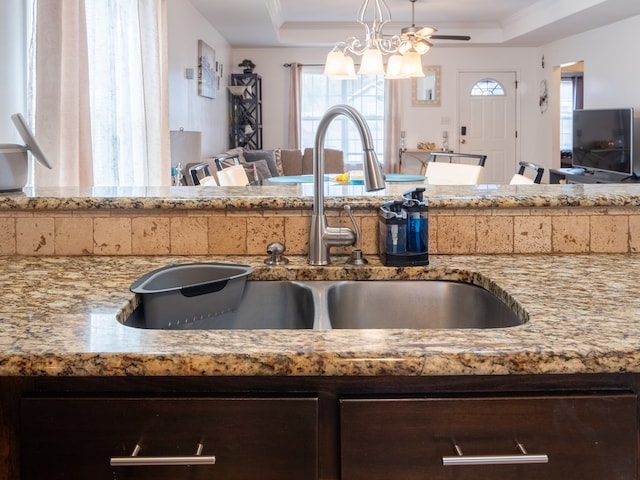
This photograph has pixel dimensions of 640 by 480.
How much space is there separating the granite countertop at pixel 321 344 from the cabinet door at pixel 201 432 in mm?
56

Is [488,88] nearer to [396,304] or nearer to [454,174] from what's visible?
[454,174]

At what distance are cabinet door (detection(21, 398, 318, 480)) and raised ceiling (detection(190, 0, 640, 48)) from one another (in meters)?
5.41

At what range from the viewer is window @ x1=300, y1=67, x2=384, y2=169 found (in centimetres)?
914

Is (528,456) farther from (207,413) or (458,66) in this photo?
(458,66)

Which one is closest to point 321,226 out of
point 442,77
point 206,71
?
point 206,71

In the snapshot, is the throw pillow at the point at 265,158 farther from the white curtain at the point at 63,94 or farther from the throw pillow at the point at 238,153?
the white curtain at the point at 63,94

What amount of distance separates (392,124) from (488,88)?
152 centimetres

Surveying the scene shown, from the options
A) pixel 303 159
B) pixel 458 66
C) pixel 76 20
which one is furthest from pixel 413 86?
pixel 76 20

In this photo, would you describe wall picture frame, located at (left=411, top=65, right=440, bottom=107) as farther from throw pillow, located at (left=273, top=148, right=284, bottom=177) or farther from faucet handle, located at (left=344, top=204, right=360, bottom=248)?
faucet handle, located at (left=344, top=204, right=360, bottom=248)

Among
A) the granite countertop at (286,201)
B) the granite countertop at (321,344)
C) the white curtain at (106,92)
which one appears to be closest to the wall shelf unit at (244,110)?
the white curtain at (106,92)

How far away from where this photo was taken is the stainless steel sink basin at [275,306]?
4.38 feet

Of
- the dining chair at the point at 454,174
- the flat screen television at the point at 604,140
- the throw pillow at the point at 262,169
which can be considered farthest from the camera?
the throw pillow at the point at 262,169

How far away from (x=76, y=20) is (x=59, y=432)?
247 centimetres

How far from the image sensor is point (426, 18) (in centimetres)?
813
